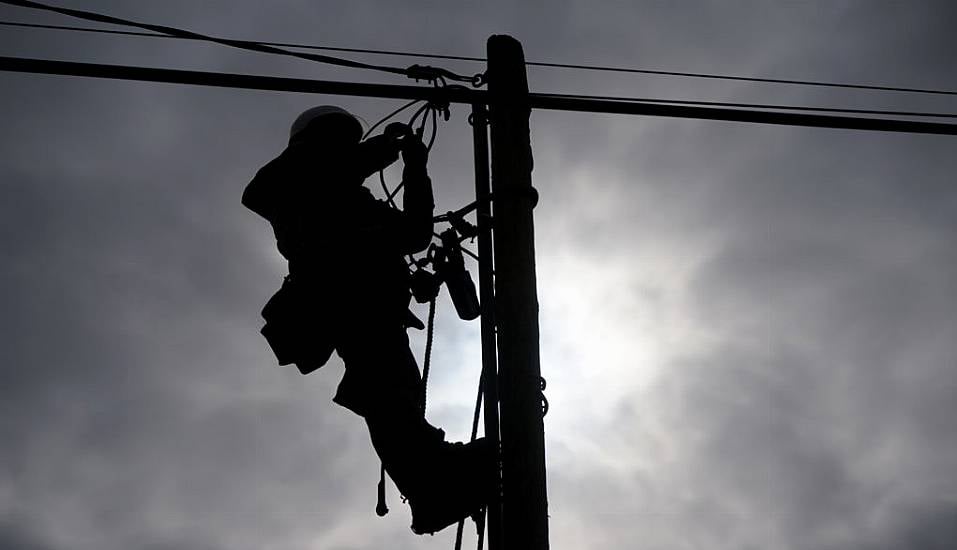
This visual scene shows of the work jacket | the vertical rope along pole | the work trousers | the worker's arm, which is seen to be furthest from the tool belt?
the vertical rope along pole

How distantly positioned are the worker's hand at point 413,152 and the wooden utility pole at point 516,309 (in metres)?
0.41

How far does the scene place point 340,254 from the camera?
482 cm

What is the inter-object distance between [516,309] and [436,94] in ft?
4.34

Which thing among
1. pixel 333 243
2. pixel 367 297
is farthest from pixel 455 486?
pixel 333 243

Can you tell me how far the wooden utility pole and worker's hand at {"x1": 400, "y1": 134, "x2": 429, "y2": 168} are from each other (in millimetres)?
407

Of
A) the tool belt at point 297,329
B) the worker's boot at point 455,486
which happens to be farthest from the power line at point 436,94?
the worker's boot at point 455,486

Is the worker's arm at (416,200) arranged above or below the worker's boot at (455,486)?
above

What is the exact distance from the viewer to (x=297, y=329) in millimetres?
4895

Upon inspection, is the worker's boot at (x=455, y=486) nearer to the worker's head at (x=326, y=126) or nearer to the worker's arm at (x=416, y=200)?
the worker's arm at (x=416, y=200)

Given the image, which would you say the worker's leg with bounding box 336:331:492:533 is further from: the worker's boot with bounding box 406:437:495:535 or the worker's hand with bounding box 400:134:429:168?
the worker's hand with bounding box 400:134:429:168

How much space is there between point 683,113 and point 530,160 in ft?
3.04

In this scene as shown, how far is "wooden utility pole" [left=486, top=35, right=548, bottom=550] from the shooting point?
4.24 metres

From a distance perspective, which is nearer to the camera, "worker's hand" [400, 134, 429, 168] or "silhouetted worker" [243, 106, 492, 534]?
"silhouetted worker" [243, 106, 492, 534]

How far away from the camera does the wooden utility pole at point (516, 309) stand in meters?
4.24
